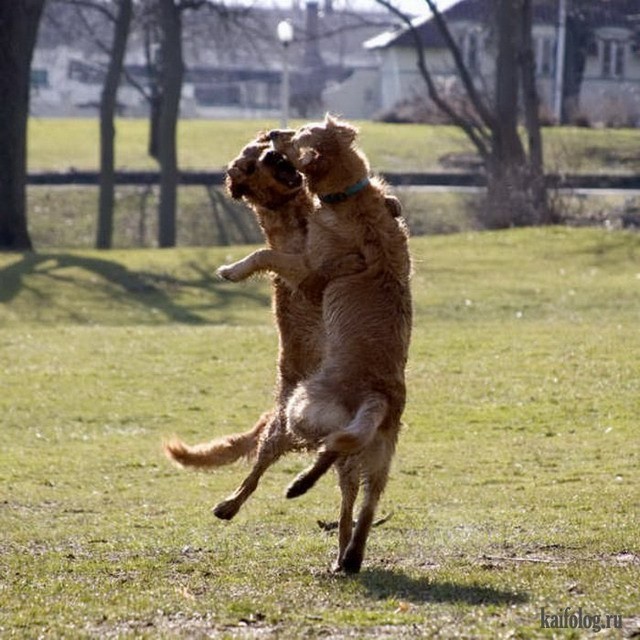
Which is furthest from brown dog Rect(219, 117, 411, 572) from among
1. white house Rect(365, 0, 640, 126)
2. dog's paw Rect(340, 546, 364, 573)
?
white house Rect(365, 0, 640, 126)

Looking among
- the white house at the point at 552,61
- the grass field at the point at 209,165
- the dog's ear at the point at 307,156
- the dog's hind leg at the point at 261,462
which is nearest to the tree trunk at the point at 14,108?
the grass field at the point at 209,165

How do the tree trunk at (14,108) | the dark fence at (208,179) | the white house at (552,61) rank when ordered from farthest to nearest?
the white house at (552,61), the dark fence at (208,179), the tree trunk at (14,108)

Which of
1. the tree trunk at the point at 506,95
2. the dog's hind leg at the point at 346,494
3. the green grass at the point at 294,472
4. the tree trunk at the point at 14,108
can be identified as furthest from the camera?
the tree trunk at the point at 506,95

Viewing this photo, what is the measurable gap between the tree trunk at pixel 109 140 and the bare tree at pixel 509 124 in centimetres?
623

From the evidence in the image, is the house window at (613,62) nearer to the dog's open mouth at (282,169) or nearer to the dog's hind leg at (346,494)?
the dog's open mouth at (282,169)

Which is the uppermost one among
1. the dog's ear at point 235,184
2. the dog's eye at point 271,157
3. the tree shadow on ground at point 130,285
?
the dog's eye at point 271,157

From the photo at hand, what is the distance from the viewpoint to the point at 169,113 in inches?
1310

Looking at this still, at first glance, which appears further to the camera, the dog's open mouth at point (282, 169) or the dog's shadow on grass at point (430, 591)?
the dog's open mouth at point (282, 169)

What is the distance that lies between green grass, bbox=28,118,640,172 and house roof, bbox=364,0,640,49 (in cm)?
378

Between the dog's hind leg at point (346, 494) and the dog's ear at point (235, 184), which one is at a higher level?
the dog's ear at point (235, 184)

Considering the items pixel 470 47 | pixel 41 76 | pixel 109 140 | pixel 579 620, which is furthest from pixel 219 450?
pixel 41 76

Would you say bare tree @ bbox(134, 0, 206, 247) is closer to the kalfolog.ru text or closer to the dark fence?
the dark fence

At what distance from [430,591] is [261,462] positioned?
1.65 m

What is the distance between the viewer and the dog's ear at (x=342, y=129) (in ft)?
23.0
